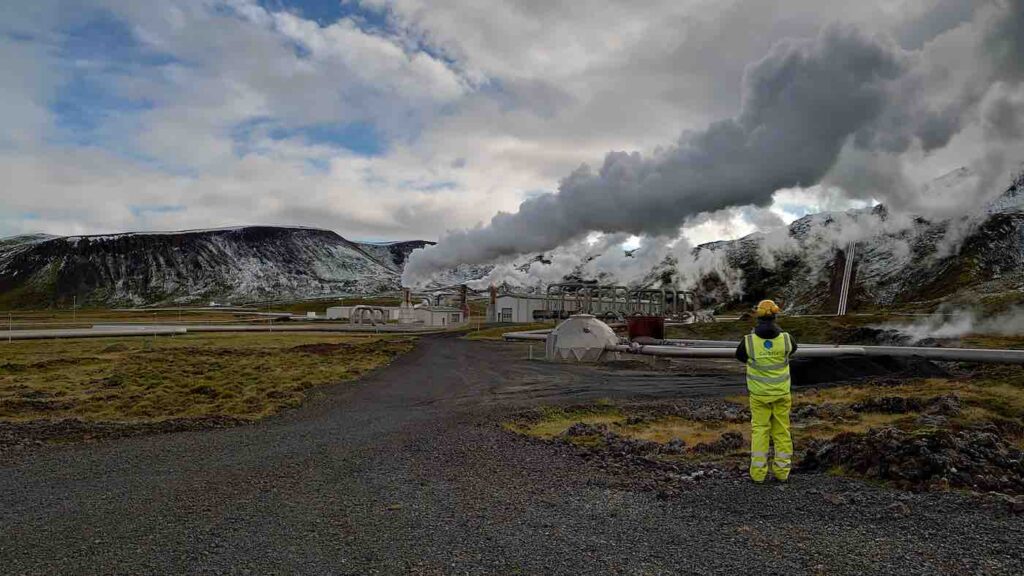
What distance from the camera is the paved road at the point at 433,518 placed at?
22.4ft

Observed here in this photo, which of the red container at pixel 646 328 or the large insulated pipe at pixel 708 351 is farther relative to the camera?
the red container at pixel 646 328

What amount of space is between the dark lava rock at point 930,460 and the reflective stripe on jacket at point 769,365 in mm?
1776

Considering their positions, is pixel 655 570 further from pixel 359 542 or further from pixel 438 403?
pixel 438 403

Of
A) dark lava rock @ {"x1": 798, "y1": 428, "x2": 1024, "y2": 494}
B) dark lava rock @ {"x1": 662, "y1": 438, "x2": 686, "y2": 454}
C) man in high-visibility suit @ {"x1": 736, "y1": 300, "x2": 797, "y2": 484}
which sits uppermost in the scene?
man in high-visibility suit @ {"x1": 736, "y1": 300, "x2": 797, "y2": 484}

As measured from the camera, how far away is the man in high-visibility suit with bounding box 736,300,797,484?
9.85 m

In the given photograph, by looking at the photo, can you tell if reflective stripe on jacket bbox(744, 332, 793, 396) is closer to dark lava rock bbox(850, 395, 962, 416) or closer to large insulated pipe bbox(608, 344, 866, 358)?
dark lava rock bbox(850, 395, 962, 416)

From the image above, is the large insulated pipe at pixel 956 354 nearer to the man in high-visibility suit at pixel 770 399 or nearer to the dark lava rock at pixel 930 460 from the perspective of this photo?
the dark lava rock at pixel 930 460

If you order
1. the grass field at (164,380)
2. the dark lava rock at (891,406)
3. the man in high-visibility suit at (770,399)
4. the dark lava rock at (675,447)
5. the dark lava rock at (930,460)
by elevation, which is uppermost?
the man in high-visibility suit at (770,399)

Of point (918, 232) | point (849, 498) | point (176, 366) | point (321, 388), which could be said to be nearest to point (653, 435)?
point (849, 498)

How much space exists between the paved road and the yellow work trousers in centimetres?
38

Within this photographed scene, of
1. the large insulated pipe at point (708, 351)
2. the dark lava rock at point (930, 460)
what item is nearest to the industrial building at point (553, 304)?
the large insulated pipe at point (708, 351)

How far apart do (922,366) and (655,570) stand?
2760 cm

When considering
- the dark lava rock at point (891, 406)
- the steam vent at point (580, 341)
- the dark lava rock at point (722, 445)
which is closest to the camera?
the dark lava rock at point (722, 445)

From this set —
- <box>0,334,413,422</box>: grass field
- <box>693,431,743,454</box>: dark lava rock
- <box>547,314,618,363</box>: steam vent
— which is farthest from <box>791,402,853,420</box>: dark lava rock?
<box>547,314,618,363</box>: steam vent
